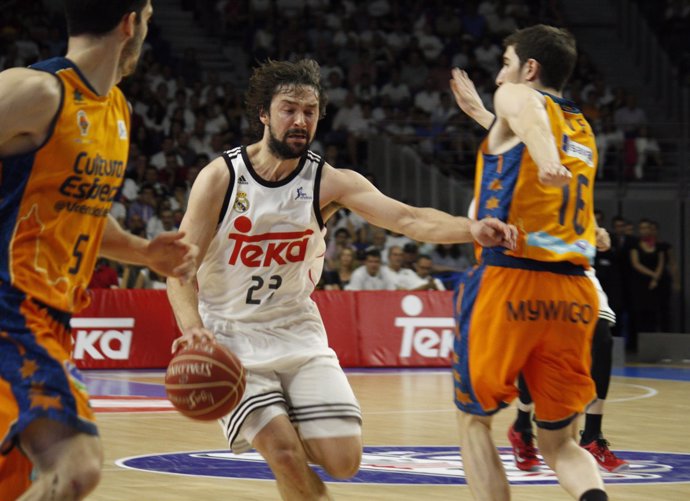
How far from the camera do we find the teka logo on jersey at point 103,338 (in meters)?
14.9

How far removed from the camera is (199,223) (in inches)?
216

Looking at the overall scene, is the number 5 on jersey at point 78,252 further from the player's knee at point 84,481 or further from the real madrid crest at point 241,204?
the real madrid crest at point 241,204

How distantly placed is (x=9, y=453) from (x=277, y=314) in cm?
185

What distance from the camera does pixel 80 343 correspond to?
48.9ft

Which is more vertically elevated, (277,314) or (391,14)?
(391,14)

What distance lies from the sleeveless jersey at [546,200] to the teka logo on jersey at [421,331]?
10629 mm

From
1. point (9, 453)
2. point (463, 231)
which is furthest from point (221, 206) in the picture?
point (9, 453)

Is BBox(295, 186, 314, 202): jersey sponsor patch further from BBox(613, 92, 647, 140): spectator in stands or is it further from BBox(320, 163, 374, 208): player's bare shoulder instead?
BBox(613, 92, 647, 140): spectator in stands

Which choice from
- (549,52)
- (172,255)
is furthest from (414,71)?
(172,255)

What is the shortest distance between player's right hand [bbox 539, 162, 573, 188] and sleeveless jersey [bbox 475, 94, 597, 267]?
371mm

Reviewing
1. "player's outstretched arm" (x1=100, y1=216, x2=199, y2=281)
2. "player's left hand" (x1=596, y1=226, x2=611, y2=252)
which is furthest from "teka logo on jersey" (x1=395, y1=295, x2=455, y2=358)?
"player's outstretched arm" (x1=100, y1=216, x2=199, y2=281)

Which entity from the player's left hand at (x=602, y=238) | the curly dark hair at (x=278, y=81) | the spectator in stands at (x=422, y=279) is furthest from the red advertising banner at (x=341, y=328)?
the curly dark hair at (x=278, y=81)

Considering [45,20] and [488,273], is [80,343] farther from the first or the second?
[488,273]

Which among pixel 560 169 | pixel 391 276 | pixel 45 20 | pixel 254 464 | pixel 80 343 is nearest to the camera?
pixel 560 169
